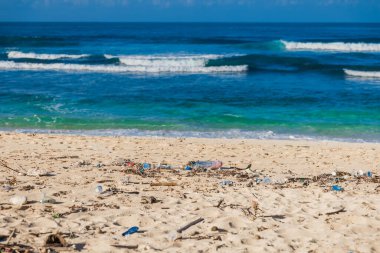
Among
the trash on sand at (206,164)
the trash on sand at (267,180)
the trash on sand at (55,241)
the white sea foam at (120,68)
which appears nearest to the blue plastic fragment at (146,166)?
the trash on sand at (206,164)

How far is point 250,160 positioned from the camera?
10781mm

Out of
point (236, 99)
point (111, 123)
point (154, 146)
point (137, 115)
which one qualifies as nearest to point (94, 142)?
point (154, 146)

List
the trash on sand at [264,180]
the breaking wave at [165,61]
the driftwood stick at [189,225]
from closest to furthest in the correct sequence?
the driftwood stick at [189,225]
the trash on sand at [264,180]
the breaking wave at [165,61]

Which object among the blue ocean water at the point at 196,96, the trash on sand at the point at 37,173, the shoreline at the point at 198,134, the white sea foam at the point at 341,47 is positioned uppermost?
the white sea foam at the point at 341,47

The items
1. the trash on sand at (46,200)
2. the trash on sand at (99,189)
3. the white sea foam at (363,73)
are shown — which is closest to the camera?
the trash on sand at (46,200)

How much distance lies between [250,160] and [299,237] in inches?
193

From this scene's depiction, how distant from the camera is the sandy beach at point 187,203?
565cm

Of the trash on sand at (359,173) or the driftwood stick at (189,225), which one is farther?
the trash on sand at (359,173)

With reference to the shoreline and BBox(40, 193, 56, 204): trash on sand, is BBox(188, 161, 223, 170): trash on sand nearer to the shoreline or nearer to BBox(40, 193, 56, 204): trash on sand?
BBox(40, 193, 56, 204): trash on sand

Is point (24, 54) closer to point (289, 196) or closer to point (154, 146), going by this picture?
point (154, 146)

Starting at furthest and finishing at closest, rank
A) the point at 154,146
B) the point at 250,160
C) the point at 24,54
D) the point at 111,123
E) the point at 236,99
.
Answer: the point at 24,54
the point at 236,99
the point at 111,123
the point at 154,146
the point at 250,160

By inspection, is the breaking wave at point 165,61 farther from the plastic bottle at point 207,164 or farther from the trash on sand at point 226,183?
the trash on sand at point 226,183

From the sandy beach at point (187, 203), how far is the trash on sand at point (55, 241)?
8cm

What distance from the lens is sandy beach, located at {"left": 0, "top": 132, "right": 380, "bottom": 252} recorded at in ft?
18.5
